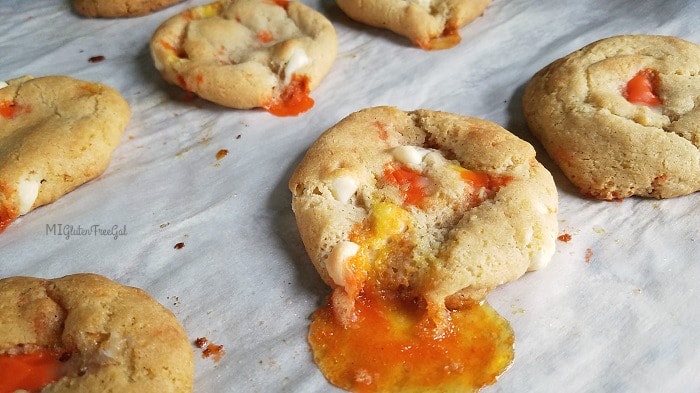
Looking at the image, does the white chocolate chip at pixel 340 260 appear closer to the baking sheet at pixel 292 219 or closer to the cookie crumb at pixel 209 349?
the baking sheet at pixel 292 219

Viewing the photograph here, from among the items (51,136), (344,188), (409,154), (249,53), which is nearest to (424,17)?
(249,53)

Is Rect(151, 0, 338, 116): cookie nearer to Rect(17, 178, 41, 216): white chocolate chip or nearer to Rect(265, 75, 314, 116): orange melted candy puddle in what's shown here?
Rect(265, 75, 314, 116): orange melted candy puddle

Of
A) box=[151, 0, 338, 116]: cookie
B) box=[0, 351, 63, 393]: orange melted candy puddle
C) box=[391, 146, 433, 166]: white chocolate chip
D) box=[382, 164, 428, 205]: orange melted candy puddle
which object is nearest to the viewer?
box=[0, 351, 63, 393]: orange melted candy puddle

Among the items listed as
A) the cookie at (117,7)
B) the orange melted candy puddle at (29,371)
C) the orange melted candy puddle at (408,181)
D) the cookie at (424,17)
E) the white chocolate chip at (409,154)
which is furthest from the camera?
the cookie at (117,7)

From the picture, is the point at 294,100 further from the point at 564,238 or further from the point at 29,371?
the point at 29,371

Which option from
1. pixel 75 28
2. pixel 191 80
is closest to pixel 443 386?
pixel 191 80

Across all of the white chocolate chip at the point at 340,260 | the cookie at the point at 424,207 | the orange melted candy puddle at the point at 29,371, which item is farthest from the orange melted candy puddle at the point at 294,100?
the orange melted candy puddle at the point at 29,371

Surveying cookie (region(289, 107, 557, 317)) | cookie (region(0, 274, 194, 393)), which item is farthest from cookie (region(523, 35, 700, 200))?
cookie (region(0, 274, 194, 393))
